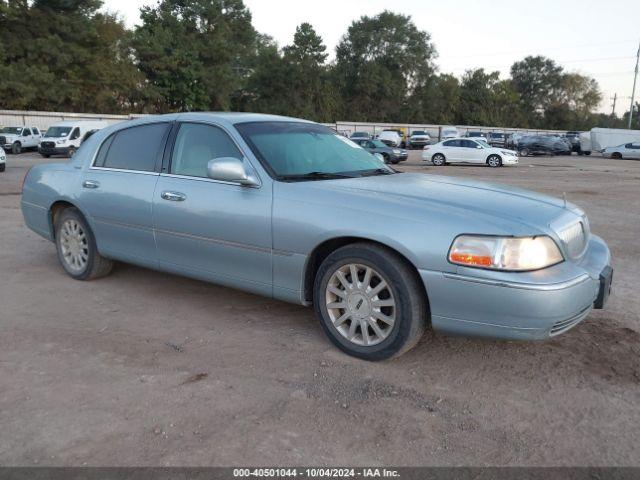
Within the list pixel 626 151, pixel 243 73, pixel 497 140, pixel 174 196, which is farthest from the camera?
pixel 243 73

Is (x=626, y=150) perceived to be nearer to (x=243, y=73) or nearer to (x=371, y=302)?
(x=371, y=302)

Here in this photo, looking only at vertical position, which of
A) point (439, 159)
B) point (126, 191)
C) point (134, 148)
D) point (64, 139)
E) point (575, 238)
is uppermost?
point (134, 148)

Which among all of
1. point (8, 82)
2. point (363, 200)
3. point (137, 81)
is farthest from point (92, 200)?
point (137, 81)

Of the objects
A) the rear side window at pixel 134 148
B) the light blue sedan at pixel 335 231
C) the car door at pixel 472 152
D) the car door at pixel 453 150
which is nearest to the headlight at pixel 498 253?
the light blue sedan at pixel 335 231

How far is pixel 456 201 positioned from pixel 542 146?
40.2m

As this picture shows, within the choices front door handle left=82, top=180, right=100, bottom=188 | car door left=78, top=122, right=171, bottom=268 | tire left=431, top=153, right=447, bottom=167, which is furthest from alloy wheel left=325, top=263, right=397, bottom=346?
tire left=431, top=153, right=447, bottom=167

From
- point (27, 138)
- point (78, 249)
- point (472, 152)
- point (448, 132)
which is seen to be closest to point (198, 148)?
point (78, 249)

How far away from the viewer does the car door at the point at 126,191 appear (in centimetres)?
457

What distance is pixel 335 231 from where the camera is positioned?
3523 mm

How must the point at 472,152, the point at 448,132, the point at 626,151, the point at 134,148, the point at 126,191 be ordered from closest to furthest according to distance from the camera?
the point at 126,191 → the point at 134,148 → the point at 472,152 → the point at 626,151 → the point at 448,132

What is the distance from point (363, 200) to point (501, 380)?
4.40 feet

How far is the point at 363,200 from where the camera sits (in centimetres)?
354

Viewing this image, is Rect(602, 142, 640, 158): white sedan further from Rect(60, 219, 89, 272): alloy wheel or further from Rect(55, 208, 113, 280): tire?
Rect(60, 219, 89, 272): alloy wheel

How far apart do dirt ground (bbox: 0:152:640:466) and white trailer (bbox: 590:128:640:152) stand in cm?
4103
